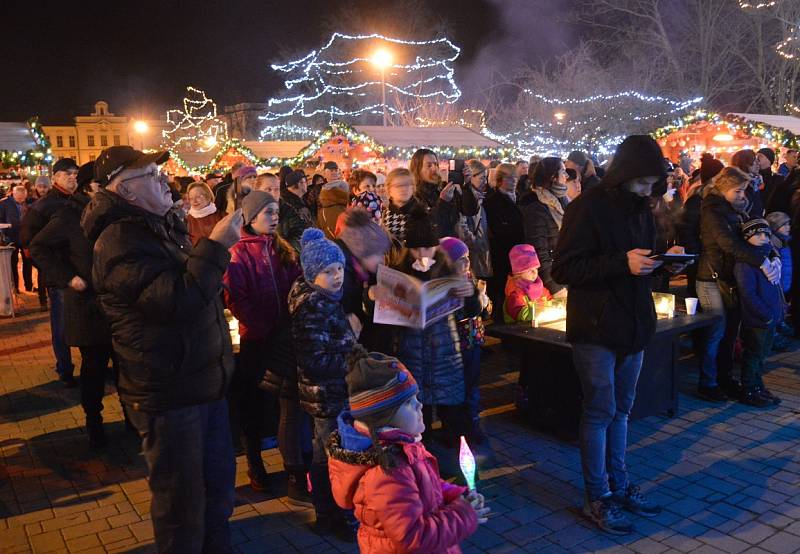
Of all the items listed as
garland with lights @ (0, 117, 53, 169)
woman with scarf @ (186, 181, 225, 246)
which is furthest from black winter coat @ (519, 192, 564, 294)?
garland with lights @ (0, 117, 53, 169)

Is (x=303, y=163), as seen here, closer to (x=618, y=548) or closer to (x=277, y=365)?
(x=277, y=365)

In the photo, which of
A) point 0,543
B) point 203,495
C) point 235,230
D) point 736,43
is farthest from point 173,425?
point 736,43

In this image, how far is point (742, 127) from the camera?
55.3 feet

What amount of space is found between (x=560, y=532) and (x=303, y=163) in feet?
51.6

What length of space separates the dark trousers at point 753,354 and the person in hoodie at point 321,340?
13.0 feet

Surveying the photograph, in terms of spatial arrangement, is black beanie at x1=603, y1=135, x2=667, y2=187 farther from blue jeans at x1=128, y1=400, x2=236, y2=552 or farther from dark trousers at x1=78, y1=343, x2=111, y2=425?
dark trousers at x1=78, y1=343, x2=111, y2=425

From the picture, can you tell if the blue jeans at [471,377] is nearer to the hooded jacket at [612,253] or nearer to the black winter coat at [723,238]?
the hooded jacket at [612,253]

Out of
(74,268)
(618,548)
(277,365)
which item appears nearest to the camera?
(618,548)

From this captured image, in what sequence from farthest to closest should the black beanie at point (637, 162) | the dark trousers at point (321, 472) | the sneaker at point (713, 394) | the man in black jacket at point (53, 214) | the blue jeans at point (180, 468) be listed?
the man in black jacket at point (53, 214), the sneaker at point (713, 394), the dark trousers at point (321, 472), the black beanie at point (637, 162), the blue jeans at point (180, 468)

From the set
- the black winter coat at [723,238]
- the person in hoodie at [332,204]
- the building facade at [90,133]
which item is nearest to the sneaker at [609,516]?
the black winter coat at [723,238]

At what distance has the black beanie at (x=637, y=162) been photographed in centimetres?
391

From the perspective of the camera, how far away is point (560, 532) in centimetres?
414

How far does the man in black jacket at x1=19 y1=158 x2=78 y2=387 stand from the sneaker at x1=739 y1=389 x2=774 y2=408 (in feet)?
20.4

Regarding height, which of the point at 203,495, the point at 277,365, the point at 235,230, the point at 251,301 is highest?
the point at 235,230
